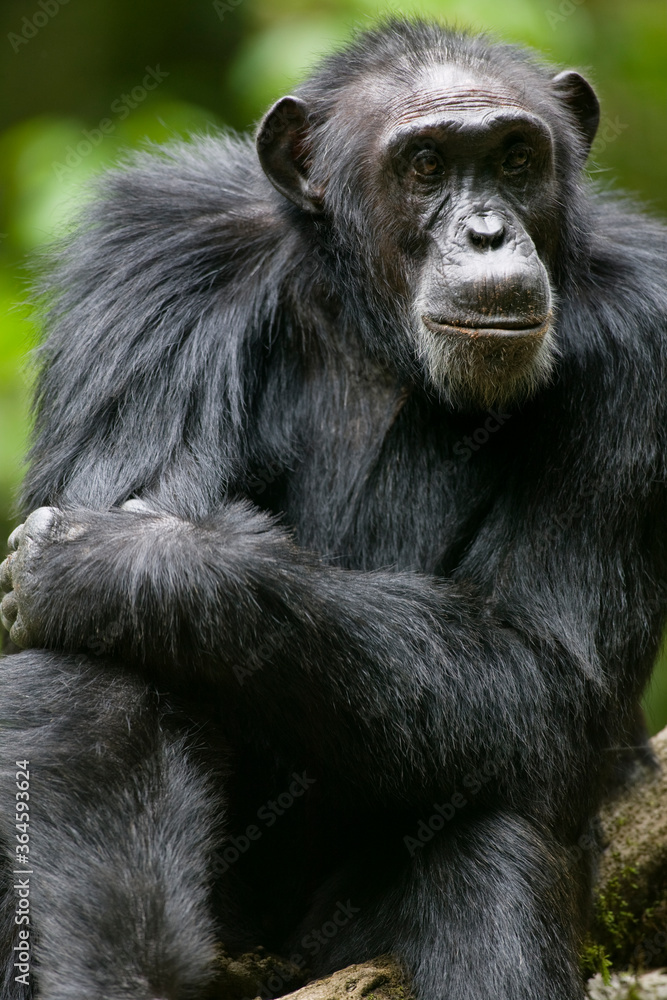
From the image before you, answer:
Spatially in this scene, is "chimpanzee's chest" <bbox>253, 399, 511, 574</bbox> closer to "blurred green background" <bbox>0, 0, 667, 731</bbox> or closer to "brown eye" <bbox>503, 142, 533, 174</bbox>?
"brown eye" <bbox>503, 142, 533, 174</bbox>

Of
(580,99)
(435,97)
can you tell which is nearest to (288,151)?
(435,97)

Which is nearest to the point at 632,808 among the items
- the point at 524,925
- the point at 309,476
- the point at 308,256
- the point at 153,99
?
the point at 524,925

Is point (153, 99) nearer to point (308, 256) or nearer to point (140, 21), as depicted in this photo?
point (140, 21)

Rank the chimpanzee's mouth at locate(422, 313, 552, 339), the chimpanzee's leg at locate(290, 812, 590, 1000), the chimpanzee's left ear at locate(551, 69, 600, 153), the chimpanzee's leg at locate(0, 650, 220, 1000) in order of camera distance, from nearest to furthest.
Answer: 1. the chimpanzee's leg at locate(0, 650, 220, 1000)
2. the chimpanzee's leg at locate(290, 812, 590, 1000)
3. the chimpanzee's mouth at locate(422, 313, 552, 339)
4. the chimpanzee's left ear at locate(551, 69, 600, 153)

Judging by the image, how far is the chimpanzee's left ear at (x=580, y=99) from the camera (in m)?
5.10

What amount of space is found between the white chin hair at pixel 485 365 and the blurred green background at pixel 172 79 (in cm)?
171

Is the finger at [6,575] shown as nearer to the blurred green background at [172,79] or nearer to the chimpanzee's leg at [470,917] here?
the blurred green background at [172,79]

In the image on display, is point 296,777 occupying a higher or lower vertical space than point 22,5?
lower

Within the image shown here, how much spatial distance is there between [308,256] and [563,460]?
4.51 feet

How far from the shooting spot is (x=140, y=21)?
39.2 ft

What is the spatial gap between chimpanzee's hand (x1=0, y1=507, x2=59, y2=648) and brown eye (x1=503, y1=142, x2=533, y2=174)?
7.30 feet

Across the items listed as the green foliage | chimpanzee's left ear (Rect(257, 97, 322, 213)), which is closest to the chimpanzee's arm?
chimpanzee's left ear (Rect(257, 97, 322, 213))

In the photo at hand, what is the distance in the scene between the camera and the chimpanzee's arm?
4051 millimetres

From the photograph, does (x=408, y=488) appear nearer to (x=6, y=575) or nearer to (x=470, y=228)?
(x=470, y=228)
